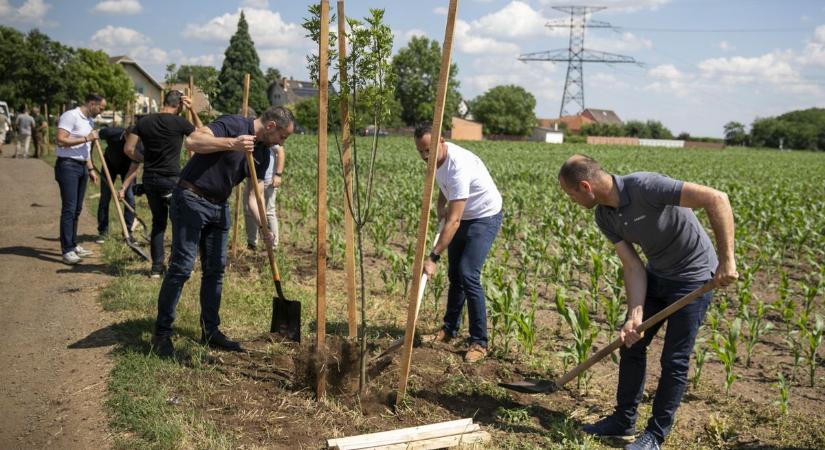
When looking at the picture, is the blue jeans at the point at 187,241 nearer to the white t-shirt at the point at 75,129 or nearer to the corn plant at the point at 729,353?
the white t-shirt at the point at 75,129

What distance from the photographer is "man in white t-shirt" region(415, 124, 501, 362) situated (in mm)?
4691

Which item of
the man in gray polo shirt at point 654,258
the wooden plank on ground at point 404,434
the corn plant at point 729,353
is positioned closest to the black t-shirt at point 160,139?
the wooden plank on ground at point 404,434

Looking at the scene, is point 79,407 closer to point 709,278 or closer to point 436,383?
point 436,383

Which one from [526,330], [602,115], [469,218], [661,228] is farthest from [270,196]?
[602,115]

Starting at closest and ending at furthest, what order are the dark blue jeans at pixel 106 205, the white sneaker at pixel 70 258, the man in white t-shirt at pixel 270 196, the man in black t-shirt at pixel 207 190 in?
1. the man in black t-shirt at pixel 207 190
2. the white sneaker at pixel 70 258
3. the man in white t-shirt at pixel 270 196
4. the dark blue jeans at pixel 106 205

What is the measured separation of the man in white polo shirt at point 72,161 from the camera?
746cm

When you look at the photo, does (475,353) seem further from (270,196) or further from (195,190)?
(270,196)

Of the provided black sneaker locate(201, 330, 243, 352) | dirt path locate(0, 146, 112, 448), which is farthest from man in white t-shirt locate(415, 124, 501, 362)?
dirt path locate(0, 146, 112, 448)

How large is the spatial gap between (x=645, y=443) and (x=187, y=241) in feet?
12.0

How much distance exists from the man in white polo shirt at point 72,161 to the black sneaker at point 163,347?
12.2 ft

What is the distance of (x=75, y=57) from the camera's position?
151ft

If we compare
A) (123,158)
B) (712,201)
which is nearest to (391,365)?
(712,201)

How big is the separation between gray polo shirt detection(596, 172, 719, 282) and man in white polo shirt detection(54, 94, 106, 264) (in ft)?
22.4

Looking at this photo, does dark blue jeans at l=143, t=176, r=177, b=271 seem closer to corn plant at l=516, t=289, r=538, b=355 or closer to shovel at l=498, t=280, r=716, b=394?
corn plant at l=516, t=289, r=538, b=355
